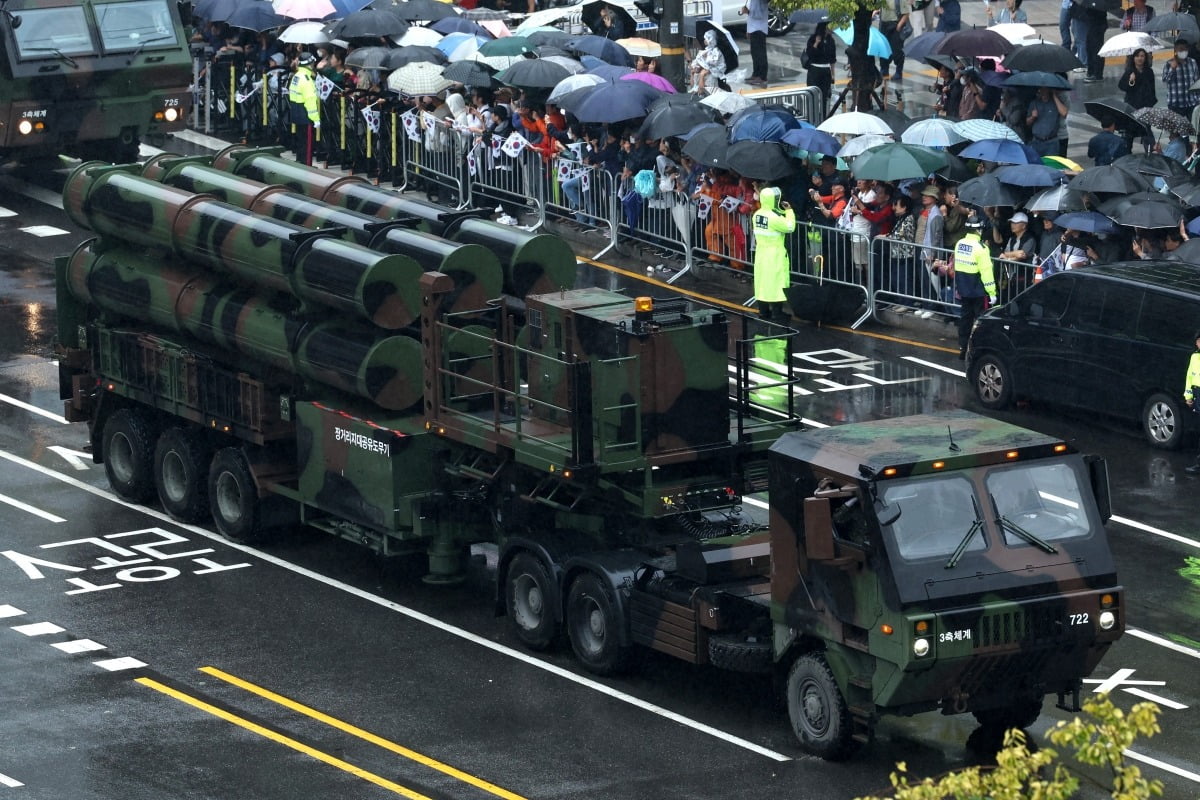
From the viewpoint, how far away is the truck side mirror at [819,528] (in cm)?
1502

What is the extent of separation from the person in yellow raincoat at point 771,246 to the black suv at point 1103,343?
312 cm

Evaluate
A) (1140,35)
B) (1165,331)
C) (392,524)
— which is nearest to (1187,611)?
(1165,331)

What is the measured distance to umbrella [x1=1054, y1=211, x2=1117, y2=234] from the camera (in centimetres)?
2556

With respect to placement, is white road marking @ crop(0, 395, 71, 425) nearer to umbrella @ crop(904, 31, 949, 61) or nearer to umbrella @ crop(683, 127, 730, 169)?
umbrella @ crop(683, 127, 730, 169)

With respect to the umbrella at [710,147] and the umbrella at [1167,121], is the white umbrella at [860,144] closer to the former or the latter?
the umbrella at [710,147]

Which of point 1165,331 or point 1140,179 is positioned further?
point 1140,179

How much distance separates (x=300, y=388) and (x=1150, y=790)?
40.0 ft

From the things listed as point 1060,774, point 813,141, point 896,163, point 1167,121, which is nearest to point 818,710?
point 1060,774

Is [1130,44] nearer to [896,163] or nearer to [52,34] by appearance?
[896,163]

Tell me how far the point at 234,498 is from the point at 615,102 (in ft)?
35.9

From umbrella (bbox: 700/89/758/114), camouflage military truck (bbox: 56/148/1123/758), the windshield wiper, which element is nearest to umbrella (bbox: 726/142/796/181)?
umbrella (bbox: 700/89/758/114)

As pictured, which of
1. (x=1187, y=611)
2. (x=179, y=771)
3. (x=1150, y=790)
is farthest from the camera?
(x=1187, y=611)

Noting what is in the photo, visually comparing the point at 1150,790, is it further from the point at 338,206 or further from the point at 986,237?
the point at 986,237

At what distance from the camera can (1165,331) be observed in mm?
23156
